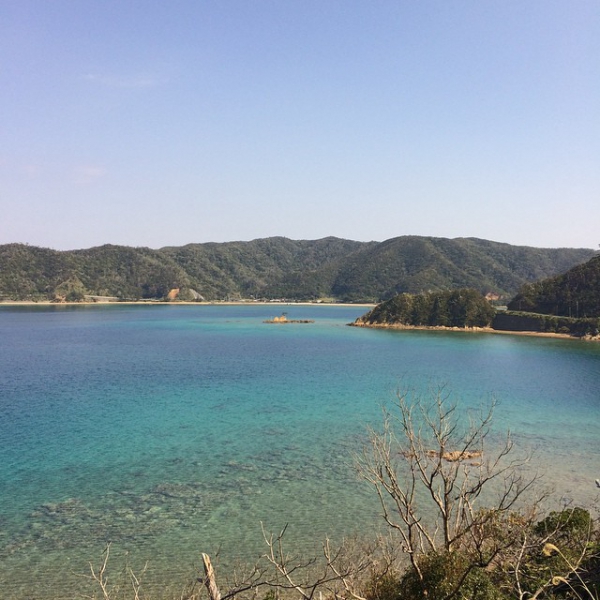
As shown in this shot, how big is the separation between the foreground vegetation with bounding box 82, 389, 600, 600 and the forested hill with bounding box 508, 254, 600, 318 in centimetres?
9408

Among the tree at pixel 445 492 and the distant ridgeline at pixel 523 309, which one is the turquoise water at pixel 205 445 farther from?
the distant ridgeline at pixel 523 309

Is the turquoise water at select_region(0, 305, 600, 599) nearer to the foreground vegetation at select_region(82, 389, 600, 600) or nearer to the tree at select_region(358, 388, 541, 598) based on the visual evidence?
the foreground vegetation at select_region(82, 389, 600, 600)

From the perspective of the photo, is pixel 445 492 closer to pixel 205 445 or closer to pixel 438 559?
pixel 438 559

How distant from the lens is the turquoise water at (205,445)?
52.0ft

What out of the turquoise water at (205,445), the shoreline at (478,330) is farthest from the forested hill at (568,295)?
the turquoise water at (205,445)

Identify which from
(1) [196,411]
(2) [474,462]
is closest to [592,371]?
(2) [474,462]

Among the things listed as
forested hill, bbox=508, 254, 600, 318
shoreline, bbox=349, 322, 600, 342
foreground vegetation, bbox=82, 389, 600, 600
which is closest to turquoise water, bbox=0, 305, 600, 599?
foreground vegetation, bbox=82, 389, 600, 600

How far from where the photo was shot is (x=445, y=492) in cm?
1038

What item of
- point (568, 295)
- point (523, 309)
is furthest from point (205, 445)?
point (523, 309)

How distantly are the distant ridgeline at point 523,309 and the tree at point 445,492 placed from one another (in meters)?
78.9

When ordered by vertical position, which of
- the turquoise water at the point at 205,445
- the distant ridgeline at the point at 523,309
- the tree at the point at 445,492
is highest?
the distant ridgeline at the point at 523,309

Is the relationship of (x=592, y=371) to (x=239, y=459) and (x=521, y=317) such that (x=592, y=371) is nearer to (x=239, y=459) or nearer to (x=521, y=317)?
(x=239, y=459)

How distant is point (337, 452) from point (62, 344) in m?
65.9

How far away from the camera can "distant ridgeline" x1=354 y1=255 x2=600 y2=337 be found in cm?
10044
